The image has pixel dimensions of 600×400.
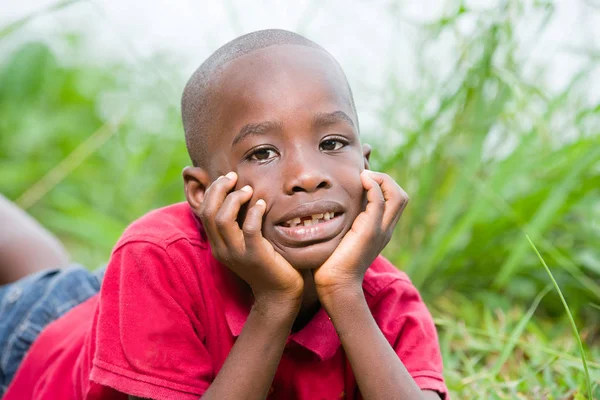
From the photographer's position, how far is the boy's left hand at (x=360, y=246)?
1.56 metres

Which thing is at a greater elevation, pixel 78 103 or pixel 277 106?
pixel 277 106

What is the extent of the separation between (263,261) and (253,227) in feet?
0.24

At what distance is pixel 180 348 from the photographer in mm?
1629

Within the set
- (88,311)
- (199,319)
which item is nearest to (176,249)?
(199,319)

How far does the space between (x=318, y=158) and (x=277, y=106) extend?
0.45 feet

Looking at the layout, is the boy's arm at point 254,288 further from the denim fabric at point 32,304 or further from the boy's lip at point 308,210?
the denim fabric at point 32,304

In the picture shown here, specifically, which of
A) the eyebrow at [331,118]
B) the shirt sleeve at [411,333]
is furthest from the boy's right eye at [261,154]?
the shirt sleeve at [411,333]

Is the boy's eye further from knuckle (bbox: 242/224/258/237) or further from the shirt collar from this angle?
the shirt collar

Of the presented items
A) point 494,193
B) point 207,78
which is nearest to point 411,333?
point 207,78

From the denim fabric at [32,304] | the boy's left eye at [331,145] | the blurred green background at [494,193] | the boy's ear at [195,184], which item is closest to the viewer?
the boy's left eye at [331,145]

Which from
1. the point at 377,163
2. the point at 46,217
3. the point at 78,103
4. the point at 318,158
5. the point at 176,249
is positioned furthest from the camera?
the point at 78,103

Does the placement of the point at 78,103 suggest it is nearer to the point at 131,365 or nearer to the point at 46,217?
the point at 46,217

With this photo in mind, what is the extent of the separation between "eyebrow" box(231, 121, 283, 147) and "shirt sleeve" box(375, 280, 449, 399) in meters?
0.51

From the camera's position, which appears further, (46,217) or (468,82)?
(46,217)
